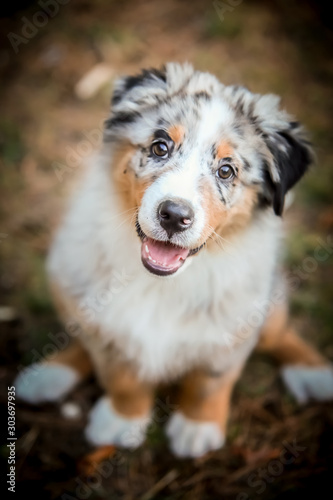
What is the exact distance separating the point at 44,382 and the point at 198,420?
1028mm

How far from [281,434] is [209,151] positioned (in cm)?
205

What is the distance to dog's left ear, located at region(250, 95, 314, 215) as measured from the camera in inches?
96.3

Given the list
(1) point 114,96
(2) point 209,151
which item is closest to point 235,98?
(2) point 209,151

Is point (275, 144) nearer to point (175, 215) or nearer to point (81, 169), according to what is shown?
point (175, 215)

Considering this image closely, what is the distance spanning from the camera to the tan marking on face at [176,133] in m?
2.28

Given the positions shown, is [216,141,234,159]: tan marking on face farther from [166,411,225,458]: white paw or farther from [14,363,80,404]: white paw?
[14,363,80,404]: white paw

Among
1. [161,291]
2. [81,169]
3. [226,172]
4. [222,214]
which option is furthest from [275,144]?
[81,169]

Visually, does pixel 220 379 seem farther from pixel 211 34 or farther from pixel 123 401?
pixel 211 34

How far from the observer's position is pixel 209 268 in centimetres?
263

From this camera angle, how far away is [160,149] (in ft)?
7.75

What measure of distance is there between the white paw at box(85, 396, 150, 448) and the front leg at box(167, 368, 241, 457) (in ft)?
0.65

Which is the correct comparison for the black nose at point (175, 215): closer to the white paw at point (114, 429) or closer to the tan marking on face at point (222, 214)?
the tan marking on face at point (222, 214)

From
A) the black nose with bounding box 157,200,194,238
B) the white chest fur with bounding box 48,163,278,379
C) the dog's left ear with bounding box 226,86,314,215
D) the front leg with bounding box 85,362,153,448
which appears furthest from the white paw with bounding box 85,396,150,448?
the dog's left ear with bounding box 226,86,314,215

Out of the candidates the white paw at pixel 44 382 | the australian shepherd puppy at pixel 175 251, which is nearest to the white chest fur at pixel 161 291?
the australian shepherd puppy at pixel 175 251
